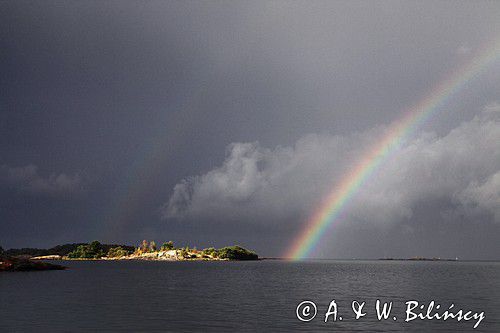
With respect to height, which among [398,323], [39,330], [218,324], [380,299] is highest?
[380,299]

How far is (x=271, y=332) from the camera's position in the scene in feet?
183

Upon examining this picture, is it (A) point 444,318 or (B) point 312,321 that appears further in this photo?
(A) point 444,318

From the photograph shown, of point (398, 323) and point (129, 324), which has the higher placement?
point (398, 323)

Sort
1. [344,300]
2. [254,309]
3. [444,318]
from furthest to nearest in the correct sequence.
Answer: [344,300]
[254,309]
[444,318]

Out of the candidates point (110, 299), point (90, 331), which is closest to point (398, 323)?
point (90, 331)

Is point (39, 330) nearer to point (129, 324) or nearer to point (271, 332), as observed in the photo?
point (129, 324)

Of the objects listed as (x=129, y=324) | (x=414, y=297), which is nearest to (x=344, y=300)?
(x=414, y=297)

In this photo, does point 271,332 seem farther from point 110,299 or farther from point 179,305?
point 110,299

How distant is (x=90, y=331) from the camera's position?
56.4 metres

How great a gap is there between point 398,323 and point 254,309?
2392 cm

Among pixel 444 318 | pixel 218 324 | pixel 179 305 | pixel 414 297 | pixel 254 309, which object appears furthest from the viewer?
pixel 414 297

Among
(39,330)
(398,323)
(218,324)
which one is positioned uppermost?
(398,323)

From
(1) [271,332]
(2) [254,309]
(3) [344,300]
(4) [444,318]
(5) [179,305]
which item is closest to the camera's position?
(1) [271,332]

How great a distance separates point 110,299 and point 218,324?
135 ft
